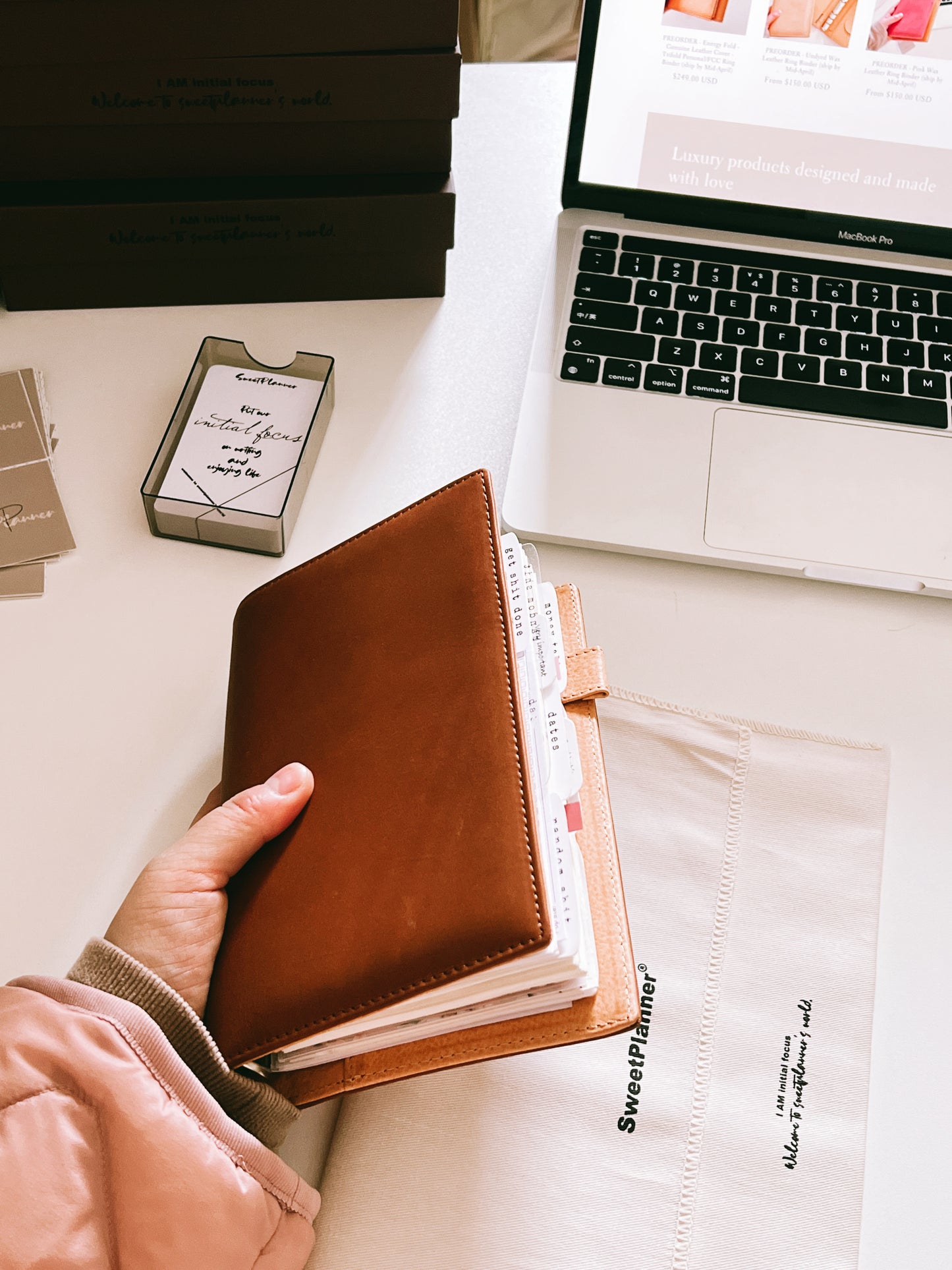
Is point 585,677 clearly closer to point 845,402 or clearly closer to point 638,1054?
point 638,1054

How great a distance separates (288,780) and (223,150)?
0.44 m

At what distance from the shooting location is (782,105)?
25.6 inches

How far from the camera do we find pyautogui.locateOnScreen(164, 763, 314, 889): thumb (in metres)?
0.44

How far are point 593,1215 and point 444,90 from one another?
638 mm

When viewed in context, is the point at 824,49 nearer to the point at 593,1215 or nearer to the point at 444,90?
the point at 444,90

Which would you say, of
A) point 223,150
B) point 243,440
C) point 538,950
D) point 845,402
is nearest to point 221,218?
point 223,150

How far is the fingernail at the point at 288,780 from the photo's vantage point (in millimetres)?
445

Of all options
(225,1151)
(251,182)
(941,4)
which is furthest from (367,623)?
(941,4)

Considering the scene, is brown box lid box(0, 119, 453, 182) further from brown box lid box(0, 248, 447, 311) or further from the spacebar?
the spacebar

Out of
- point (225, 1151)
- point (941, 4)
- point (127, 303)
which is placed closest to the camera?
point (225, 1151)

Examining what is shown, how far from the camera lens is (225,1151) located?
406mm

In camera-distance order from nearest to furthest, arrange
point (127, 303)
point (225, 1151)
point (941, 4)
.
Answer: point (225, 1151) → point (941, 4) → point (127, 303)

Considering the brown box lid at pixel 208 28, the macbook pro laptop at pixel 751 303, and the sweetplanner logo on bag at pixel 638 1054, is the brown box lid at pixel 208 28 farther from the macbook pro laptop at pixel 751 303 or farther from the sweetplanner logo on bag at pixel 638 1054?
the sweetplanner logo on bag at pixel 638 1054

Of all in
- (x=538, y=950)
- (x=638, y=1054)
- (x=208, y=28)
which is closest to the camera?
(x=538, y=950)
